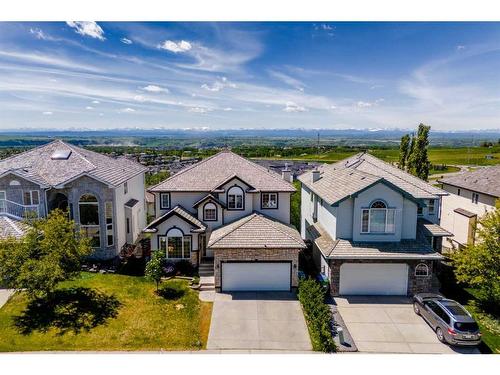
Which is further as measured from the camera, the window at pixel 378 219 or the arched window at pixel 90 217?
the arched window at pixel 90 217

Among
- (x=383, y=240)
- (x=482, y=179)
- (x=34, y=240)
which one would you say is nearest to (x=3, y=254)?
(x=34, y=240)

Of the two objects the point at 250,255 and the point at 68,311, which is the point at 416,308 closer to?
the point at 250,255

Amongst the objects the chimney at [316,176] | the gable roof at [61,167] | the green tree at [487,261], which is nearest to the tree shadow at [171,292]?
the gable roof at [61,167]

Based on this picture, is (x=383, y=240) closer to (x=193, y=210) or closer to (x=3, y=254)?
(x=193, y=210)

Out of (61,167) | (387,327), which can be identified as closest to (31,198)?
(61,167)

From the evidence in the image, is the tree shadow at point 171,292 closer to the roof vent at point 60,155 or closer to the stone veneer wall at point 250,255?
the stone veneer wall at point 250,255

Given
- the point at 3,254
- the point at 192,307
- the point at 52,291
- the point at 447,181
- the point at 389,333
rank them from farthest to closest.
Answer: the point at 447,181 < the point at 52,291 < the point at 192,307 < the point at 3,254 < the point at 389,333
